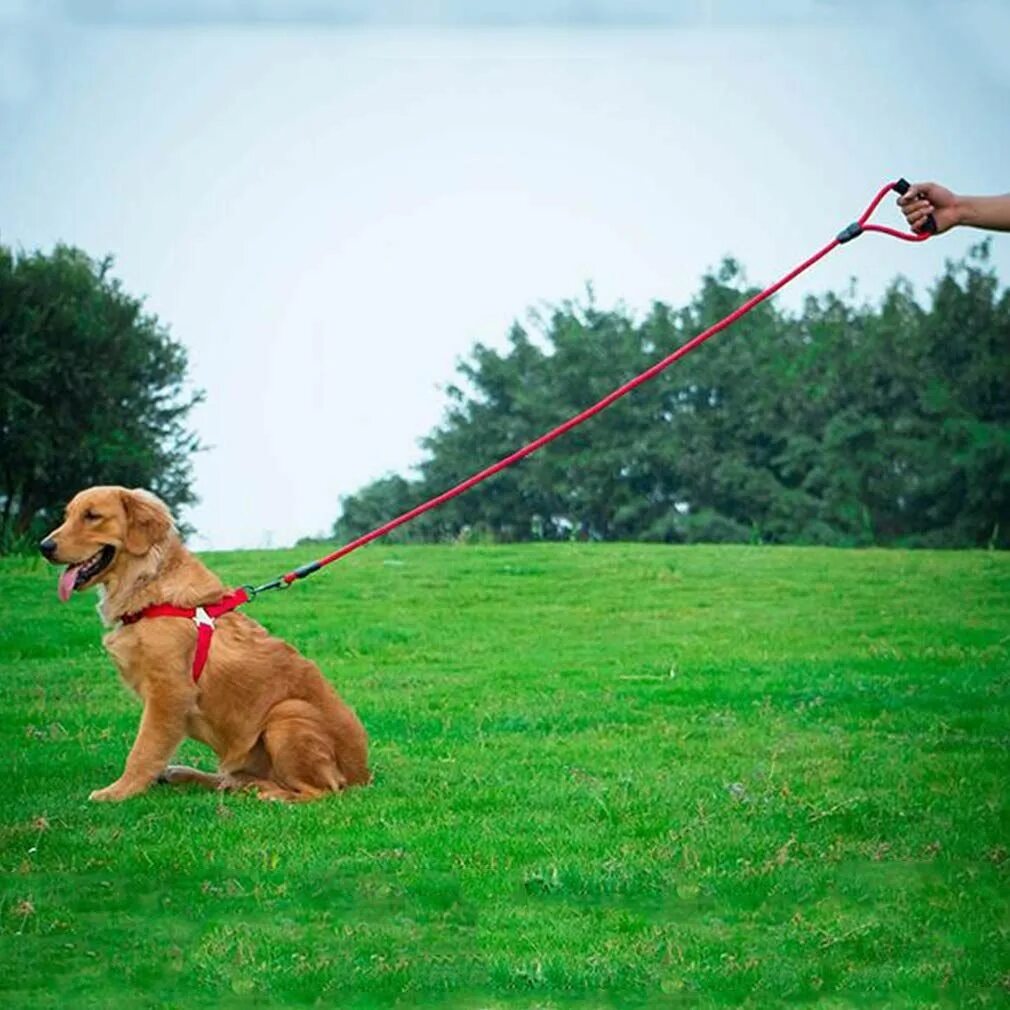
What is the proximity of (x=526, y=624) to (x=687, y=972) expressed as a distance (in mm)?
10021

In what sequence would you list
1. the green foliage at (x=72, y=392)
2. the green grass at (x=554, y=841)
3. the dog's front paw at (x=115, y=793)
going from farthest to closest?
1. the green foliage at (x=72, y=392)
2. the dog's front paw at (x=115, y=793)
3. the green grass at (x=554, y=841)

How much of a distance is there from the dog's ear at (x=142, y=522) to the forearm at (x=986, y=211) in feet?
12.9

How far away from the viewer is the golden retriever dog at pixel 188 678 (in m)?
8.12

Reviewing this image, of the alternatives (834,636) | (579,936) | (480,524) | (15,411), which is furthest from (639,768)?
(480,524)

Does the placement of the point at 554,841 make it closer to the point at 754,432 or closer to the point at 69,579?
the point at 69,579

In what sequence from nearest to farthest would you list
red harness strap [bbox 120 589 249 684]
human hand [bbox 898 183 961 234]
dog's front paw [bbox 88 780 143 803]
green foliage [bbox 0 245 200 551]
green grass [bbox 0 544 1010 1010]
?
green grass [bbox 0 544 1010 1010]
human hand [bbox 898 183 961 234]
dog's front paw [bbox 88 780 143 803]
red harness strap [bbox 120 589 249 684]
green foliage [bbox 0 245 200 551]

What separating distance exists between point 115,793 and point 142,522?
1306 millimetres

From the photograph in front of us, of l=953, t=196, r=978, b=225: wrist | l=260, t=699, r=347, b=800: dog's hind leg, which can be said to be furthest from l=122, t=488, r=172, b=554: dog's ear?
l=953, t=196, r=978, b=225: wrist

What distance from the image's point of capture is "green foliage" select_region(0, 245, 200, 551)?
31.8 metres

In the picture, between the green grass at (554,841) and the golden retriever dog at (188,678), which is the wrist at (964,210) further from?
the golden retriever dog at (188,678)

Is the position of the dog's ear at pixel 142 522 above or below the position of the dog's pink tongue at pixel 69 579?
above

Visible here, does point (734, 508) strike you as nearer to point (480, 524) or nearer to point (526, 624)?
point (480, 524)

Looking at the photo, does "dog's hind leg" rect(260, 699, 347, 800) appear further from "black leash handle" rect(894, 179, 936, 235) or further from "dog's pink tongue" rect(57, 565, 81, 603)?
"black leash handle" rect(894, 179, 936, 235)

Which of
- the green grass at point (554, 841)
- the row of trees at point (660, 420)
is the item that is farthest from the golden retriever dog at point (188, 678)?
the row of trees at point (660, 420)
